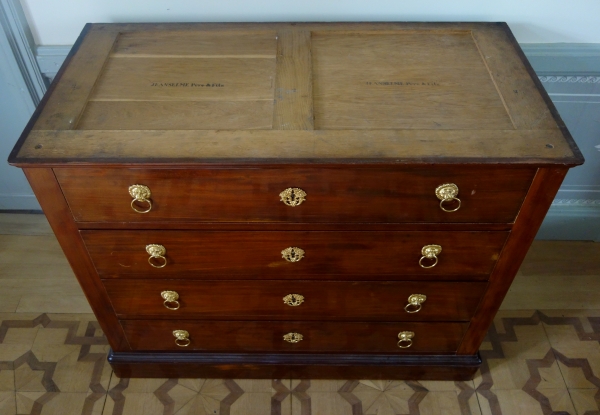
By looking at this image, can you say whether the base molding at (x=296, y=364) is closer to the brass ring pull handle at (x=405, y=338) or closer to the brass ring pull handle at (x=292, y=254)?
the brass ring pull handle at (x=405, y=338)

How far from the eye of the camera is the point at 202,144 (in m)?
0.94

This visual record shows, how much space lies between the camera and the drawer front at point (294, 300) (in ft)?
4.00

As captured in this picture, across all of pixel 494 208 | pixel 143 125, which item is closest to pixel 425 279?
pixel 494 208

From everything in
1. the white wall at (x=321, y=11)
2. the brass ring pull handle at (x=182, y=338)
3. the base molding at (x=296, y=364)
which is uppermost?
the white wall at (x=321, y=11)

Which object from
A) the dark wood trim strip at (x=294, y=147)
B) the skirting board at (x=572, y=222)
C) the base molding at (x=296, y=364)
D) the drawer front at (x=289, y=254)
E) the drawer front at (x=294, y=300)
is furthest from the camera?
the skirting board at (x=572, y=222)

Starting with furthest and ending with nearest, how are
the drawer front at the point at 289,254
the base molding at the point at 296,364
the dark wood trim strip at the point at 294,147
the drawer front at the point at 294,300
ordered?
1. the base molding at the point at 296,364
2. the drawer front at the point at 294,300
3. the drawer front at the point at 289,254
4. the dark wood trim strip at the point at 294,147

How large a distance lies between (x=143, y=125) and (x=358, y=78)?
48cm

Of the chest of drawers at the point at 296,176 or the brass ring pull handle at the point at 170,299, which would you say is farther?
the brass ring pull handle at the point at 170,299

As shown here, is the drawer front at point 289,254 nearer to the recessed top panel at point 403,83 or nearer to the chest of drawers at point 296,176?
the chest of drawers at point 296,176

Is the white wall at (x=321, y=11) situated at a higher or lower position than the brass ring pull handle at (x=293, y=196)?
higher

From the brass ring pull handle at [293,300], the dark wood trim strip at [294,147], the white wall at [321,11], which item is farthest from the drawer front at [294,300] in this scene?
the white wall at [321,11]

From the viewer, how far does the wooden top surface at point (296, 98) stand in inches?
36.7

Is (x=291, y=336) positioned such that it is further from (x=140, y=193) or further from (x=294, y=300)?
(x=140, y=193)

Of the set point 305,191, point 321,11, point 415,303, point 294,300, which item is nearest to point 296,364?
point 294,300
